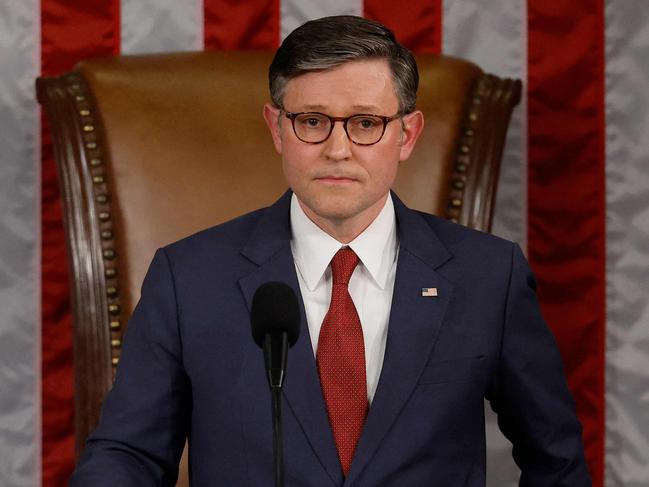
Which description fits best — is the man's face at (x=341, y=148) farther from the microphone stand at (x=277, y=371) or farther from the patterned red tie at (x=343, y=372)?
the microphone stand at (x=277, y=371)

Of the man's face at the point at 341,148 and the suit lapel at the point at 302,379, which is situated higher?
the man's face at the point at 341,148

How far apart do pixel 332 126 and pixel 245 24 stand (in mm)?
761

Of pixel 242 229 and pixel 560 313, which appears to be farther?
pixel 560 313

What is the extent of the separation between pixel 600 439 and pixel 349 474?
92 centimetres

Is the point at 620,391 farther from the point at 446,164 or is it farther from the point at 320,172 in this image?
the point at 320,172

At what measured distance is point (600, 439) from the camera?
2180mm

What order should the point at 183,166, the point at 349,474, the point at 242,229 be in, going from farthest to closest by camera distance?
the point at 183,166, the point at 242,229, the point at 349,474

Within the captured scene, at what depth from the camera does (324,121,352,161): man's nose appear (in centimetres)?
141

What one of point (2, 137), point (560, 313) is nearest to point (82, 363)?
point (2, 137)

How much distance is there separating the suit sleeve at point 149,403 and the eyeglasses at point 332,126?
10.8 inches

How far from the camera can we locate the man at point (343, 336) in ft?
4.72

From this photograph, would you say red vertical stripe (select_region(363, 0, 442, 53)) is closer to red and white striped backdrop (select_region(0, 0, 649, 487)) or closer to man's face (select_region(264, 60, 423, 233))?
red and white striped backdrop (select_region(0, 0, 649, 487))

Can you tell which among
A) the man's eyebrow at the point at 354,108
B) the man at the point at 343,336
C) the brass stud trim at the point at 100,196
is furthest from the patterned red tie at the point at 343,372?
the brass stud trim at the point at 100,196

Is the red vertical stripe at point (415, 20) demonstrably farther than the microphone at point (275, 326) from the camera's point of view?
Yes
